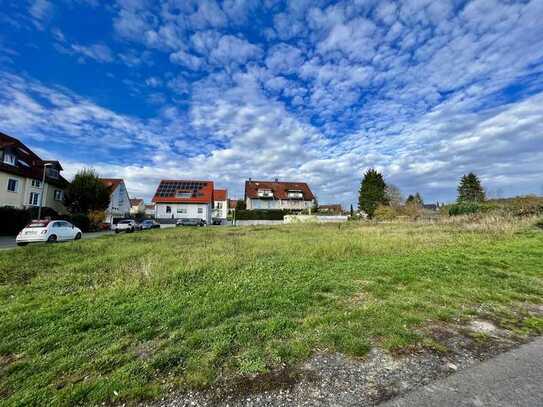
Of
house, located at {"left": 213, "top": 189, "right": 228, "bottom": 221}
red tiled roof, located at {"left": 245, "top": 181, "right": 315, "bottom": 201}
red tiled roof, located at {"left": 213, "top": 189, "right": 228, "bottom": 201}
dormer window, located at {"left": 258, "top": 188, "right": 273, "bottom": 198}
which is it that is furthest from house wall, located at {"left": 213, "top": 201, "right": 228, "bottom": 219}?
dormer window, located at {"left": 258, "top": 188, "right": 273, "bottom": 198}

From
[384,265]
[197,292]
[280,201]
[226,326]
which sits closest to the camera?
[226,326]

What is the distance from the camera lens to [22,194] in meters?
27.5

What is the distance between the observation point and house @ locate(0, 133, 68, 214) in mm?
25484

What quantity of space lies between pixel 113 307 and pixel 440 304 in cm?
602

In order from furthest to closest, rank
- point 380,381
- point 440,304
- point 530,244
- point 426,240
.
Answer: point 426,240 < point 530,244 < point 440,304 < point 380,381

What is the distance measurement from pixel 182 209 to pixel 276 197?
20.6m

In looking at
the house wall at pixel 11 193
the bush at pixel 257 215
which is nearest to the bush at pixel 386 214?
the bush at pixel 257 215

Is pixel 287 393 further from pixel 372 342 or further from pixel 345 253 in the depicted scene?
pixel 345 253

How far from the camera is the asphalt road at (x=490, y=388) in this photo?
222 cm

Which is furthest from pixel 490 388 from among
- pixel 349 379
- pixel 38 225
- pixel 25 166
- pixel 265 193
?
pixel 265 193

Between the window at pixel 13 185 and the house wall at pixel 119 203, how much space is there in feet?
55.9

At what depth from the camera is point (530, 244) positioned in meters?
10.9

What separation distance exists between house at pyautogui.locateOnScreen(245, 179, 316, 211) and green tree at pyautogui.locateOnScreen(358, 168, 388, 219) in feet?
43.8

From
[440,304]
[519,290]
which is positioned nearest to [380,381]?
[440,304]
